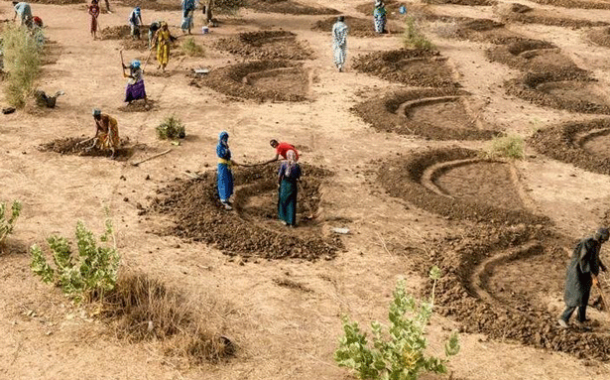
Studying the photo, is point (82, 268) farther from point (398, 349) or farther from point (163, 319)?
point (398, 349)

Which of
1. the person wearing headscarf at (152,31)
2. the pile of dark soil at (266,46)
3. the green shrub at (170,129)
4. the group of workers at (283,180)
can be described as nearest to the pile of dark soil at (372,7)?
the pile of dark soil at (266,46)

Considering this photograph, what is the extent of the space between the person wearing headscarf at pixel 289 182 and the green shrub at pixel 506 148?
15.1 feet

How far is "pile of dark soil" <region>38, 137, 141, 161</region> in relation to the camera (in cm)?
1355

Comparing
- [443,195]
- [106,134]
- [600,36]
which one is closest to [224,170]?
[106,134]

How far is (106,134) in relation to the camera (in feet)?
44.0

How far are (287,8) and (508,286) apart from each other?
18.6m

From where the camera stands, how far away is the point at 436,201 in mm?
12320

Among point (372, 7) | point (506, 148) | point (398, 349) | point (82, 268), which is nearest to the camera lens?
point (398, 349)

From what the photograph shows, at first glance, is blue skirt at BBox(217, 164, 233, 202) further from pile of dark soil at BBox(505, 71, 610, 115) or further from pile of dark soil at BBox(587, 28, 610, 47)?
pile of dark soil at BBox(587, 28, 610, 47)

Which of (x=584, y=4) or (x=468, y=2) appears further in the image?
(x=468, y=2)

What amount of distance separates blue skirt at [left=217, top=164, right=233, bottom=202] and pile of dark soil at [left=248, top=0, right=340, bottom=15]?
15.9 m

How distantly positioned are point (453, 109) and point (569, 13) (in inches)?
486

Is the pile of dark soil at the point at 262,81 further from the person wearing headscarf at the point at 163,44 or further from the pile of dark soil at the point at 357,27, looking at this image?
the pile of dark soil at the point at 357,27

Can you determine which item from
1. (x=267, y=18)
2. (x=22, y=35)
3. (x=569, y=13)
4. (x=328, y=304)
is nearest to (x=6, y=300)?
(x=328, y=304)
